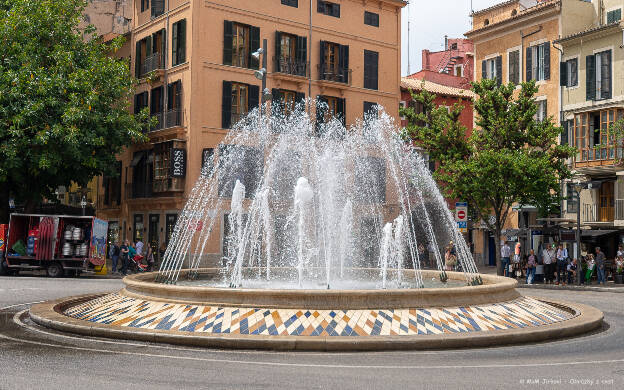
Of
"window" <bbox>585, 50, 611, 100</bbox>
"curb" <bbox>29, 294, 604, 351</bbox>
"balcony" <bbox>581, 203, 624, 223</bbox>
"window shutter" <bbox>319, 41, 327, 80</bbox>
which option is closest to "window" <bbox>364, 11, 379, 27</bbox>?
"window shutter" <bbox>319, 41, 327, 80</bbox>

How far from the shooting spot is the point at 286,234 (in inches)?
1554

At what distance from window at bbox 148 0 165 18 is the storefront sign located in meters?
8.91

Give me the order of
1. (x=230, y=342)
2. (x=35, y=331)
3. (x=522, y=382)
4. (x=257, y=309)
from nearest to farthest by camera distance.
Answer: (x=522, y=382)
(x=230, y=342)
(x=257, y=309)
(x=35, y=331)

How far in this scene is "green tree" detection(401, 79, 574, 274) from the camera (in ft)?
100

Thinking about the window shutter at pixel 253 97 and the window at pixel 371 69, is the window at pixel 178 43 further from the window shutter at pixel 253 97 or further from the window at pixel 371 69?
the window at pixel 371 69

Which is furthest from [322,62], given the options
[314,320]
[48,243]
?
[314,320]

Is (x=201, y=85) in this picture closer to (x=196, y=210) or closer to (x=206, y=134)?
(x=206, y=134)

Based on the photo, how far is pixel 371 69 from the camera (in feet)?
148

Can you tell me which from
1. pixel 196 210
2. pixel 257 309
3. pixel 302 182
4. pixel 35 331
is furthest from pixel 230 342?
pixel 196 210

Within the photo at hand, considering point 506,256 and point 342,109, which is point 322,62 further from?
point 506,256

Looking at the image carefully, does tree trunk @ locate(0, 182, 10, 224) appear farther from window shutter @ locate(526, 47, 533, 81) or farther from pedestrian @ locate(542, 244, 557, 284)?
window shutter @ locate(526, 47, 533, 81)

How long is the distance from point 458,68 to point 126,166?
32.0 m

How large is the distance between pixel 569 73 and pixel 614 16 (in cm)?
381

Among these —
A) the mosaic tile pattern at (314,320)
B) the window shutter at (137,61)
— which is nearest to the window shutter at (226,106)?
the window shutter at (137,61)
